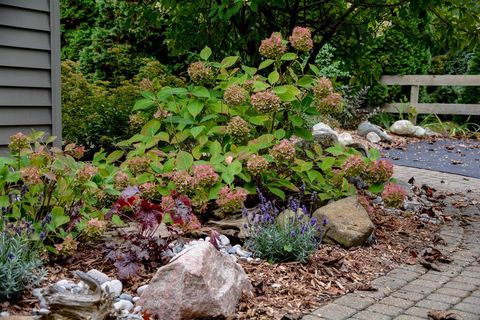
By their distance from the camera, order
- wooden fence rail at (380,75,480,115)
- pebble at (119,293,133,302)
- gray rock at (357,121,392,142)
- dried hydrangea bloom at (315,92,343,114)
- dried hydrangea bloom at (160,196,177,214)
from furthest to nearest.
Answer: wooden fence rail at (380,75,480,115) → gray rock at (357,121,392,142) → dried hydrangea bloom at (315,92,343,114) → dried hydrangea bloom at (160,196,177,214) → pebble at (119,293,133,302)

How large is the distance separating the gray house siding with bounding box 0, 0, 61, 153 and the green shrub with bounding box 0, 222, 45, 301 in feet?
5.18

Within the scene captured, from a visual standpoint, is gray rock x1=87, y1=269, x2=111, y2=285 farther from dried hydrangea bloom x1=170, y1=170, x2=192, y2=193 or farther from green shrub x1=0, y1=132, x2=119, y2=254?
dried hydrangea bloom x1=170, y1=170, x2=192, y2=193

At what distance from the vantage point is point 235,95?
4438 millimetres

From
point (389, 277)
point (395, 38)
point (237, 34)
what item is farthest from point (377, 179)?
point (395, 38)

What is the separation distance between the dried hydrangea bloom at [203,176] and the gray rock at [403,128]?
8458mm

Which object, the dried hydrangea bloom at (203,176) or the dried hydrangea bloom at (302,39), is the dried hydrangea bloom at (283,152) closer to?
Answer: the dried hydrangea bloom at (203,176)

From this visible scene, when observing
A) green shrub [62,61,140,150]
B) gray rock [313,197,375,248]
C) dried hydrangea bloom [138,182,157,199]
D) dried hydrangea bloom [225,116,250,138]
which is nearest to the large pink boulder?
dried hydrangea bloom [138,182,157,199]

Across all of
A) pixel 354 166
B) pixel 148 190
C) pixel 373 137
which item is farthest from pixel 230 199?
pixel 373 137

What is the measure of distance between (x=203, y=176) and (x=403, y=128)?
855 cm

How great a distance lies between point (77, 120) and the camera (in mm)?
7070

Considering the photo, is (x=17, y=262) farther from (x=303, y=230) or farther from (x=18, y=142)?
(x=303, y=230)

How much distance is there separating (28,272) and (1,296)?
163 mm

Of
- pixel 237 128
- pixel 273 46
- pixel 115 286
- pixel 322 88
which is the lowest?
pixel 115 286

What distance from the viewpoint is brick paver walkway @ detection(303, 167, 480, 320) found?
10.2 feet
